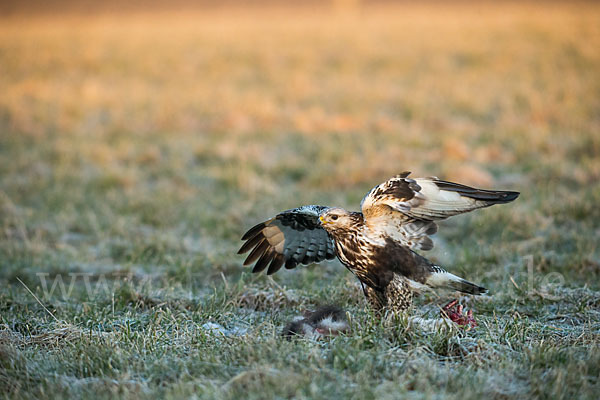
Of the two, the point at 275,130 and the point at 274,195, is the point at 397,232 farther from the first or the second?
the point at 275,130

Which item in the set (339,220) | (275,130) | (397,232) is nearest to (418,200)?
(397,232)

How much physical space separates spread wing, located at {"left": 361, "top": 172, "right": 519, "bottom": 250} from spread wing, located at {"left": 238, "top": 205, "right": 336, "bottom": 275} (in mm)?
711

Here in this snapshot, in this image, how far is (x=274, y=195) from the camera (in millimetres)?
8445

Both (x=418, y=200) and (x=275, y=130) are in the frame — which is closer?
(x=418, y=200)

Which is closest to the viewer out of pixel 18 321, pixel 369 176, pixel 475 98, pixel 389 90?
pixel 18 321

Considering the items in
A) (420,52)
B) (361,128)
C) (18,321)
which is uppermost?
(420,52)

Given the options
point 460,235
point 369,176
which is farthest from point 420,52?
point 460,235

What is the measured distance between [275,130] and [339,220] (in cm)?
761

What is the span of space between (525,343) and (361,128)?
7.97 meters

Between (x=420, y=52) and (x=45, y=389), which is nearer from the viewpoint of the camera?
(x=45, y=389)

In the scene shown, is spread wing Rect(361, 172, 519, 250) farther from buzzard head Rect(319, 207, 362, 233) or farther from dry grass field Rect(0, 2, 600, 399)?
dry grass field Rect(0, 2, 600, 399)

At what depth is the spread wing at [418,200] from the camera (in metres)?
4.10

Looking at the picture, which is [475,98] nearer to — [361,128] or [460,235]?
[361,128]

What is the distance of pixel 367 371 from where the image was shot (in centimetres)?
360
